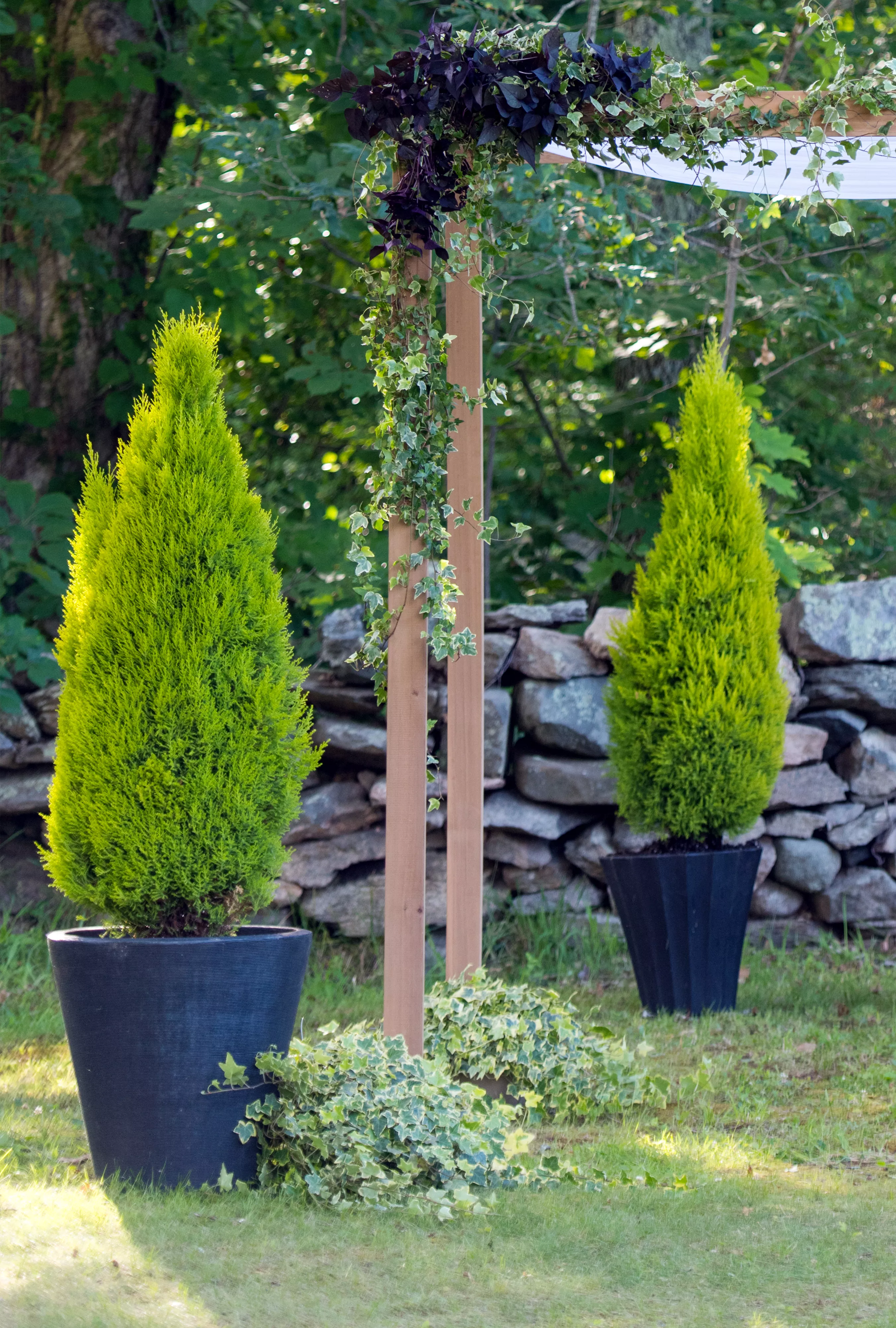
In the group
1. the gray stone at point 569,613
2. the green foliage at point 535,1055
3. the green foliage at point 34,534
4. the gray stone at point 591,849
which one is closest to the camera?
the green foliage at point 535,1055

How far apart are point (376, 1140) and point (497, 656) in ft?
10.3

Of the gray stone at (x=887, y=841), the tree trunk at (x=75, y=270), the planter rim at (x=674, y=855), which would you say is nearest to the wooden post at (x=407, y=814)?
the planter rim at (x=674, y=855)

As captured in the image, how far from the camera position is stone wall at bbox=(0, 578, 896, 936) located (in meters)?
5.30

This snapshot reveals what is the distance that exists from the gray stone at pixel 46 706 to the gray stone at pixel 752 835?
302 cm

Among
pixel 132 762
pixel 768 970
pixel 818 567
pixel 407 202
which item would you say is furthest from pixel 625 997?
pixel 407 202

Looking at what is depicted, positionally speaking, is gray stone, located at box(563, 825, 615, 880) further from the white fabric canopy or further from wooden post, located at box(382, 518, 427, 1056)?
the white fabric canopy

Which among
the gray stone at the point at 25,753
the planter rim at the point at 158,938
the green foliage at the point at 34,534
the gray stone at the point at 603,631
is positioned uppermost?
the green foliage at the point at 34,534

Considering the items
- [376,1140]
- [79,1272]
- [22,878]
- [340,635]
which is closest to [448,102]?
[376,1140]

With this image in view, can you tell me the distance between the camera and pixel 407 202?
9.37 ft

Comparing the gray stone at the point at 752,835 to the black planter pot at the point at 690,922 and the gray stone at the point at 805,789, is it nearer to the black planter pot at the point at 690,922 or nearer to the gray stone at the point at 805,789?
the gray stone at the point at 805,789

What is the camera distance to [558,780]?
17.5ft

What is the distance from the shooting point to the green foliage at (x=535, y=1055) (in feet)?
10.7

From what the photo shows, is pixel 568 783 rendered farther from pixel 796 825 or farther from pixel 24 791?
pixel 24 791

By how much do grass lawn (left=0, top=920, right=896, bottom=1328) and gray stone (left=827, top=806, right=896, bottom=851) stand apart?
2.10 m
